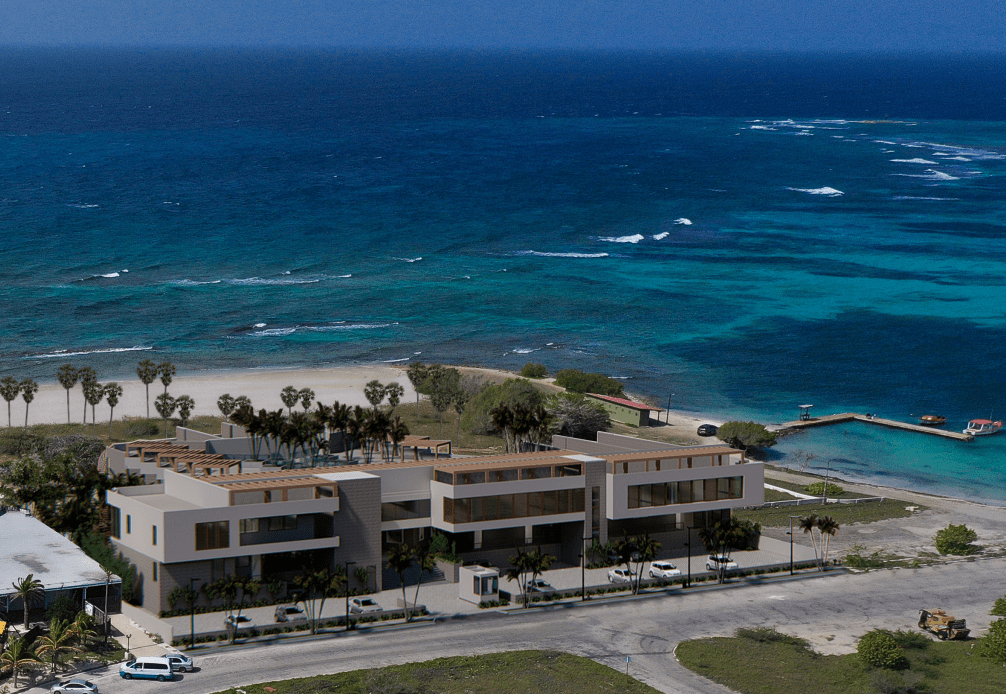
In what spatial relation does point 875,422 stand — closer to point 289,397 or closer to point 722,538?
point 722,538

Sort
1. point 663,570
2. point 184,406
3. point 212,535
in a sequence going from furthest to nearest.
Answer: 1. point 184,406
2. point 663,570
3. point 212,535

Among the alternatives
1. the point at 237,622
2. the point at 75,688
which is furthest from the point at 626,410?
the point at 75,688

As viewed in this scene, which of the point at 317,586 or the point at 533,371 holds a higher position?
the point at 533,371

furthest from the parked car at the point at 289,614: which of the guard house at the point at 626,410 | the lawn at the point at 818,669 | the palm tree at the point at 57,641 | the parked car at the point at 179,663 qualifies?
the guard house at the point at 626,410

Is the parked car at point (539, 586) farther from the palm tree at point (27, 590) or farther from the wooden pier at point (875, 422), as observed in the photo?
the wooden pier at point (875, 422)

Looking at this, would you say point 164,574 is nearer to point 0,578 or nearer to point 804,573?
point 0,578

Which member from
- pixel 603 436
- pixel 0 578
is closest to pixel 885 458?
pixel 603 436

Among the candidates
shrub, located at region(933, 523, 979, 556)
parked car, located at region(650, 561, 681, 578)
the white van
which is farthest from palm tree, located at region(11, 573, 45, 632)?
shrub, located at region(933, 523, 979, 556)
